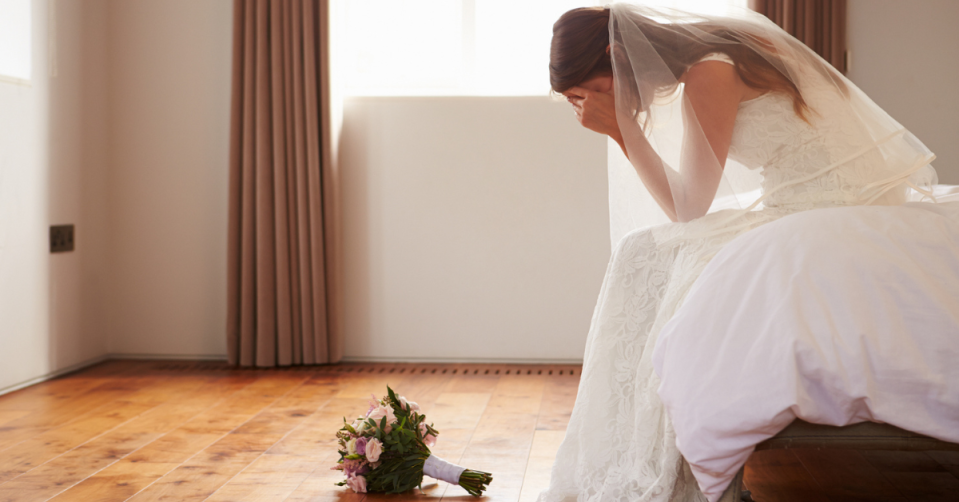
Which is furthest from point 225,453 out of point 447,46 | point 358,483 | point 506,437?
point 447,46

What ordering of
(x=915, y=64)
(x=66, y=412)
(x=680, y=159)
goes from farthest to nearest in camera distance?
(x=915, y=64)
(x=66, y=412)
(x=680, y=159)

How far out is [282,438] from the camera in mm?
2082

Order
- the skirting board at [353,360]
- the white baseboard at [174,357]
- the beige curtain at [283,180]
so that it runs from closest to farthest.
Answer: the beige curtain at [283,180] → the skirting board at [353,360] → the white baseboard at [174,357]

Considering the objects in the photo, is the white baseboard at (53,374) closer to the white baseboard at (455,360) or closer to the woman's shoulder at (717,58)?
the white baseboard at (455,360)

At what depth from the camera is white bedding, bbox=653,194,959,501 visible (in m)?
1.06

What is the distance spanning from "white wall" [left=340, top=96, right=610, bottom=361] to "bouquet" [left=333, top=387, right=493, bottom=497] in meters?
1.44

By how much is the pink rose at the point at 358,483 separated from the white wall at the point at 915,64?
2.50m

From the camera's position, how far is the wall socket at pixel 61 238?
2867 millimetres

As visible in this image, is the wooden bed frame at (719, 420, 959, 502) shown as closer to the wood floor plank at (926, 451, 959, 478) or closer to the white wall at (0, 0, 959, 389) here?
the wood floor plank at (926, 451, 959, 478)

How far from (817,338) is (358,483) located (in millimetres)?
1026

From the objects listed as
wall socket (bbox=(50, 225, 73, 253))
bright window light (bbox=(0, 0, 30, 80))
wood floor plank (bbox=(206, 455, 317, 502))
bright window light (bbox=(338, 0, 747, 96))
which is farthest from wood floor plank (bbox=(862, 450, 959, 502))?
bright window light (bbox=(0, 0, 30, 80))

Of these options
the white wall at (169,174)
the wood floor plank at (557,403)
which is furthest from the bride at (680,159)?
the white wall at (169,174)

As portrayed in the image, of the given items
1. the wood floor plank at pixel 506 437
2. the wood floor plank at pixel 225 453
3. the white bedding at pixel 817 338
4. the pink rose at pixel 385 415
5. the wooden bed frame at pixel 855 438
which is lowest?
the wood floor plank at pixel 225 453

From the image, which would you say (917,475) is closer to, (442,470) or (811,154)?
(811,154)
